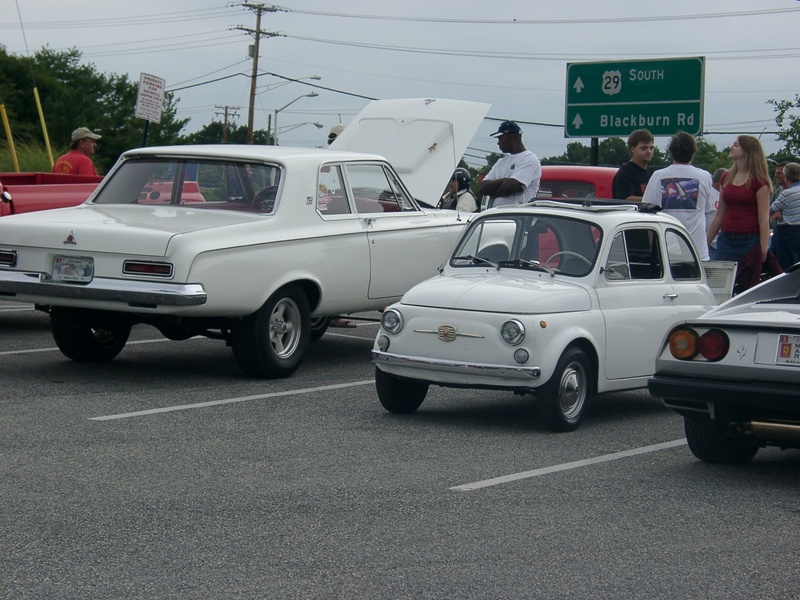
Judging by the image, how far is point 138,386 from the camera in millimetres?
9203

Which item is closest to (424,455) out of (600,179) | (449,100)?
(449,100)

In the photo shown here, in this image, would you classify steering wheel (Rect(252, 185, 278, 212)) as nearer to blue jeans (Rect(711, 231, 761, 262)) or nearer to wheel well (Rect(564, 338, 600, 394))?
wheel well (Rect(564, 338, 600, 394))

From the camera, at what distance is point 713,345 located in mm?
6398

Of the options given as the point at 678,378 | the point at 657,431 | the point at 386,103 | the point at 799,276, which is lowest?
the point at 657,431

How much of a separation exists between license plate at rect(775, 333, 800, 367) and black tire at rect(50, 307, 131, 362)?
5331mm

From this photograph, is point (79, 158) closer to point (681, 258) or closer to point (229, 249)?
point (229, 249)

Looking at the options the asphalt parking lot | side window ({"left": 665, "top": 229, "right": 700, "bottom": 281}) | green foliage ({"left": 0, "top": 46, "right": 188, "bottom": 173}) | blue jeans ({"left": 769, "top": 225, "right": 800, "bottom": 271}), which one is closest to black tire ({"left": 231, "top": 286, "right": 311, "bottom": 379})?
the asphalt parking lot

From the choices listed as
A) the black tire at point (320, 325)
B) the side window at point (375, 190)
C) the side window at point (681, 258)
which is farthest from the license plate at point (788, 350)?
the black tire at point (320, 325)

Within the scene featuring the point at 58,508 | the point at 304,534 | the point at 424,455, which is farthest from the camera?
the point at 424,455

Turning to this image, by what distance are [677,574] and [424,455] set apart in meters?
2.39

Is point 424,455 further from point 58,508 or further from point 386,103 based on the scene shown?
point 386,103

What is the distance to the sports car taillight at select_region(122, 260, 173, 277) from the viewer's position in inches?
342

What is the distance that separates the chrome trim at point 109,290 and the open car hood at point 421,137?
4.68 meters

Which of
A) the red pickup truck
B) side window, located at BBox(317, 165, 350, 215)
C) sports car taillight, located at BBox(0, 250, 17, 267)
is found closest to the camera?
sports car taillight, located at BBox(0, 250, 17, 267)
